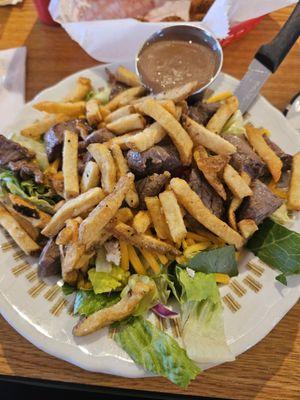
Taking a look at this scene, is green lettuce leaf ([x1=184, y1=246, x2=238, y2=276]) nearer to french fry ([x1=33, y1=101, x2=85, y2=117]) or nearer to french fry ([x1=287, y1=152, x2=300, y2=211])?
french fry ([x1=287, y1=152, x2=300, y2=211])

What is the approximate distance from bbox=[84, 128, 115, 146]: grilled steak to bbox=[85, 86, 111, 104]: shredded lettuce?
16.2 inches

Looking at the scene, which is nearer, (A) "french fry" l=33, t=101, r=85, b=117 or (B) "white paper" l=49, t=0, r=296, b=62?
(A) "french fry" l=33, t=101, r=85, b=117

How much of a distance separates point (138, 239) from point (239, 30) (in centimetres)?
171

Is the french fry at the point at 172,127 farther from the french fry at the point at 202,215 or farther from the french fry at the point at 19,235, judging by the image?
the french fry at the point at 19,235

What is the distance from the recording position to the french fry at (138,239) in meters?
1.60

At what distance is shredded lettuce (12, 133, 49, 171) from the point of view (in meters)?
2.07

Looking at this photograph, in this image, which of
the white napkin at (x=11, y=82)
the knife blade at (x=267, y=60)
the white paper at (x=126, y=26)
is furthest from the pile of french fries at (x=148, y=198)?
the white napkin at (x=11, y=82)

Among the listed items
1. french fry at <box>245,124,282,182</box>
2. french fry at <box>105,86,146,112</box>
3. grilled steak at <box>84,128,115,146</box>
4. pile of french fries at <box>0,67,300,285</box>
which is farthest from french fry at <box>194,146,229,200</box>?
french fry at <box>105,86,146,112</box>

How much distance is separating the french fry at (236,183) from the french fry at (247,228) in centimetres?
12

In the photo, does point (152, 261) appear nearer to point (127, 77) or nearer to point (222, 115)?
point (222, 115)

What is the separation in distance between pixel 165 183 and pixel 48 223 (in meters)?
0.56

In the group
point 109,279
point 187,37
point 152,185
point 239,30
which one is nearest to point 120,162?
point 152,185

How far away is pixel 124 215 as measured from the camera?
66.4 inches

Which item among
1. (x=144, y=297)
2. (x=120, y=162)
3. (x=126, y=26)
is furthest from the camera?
(x=126, y=26)
